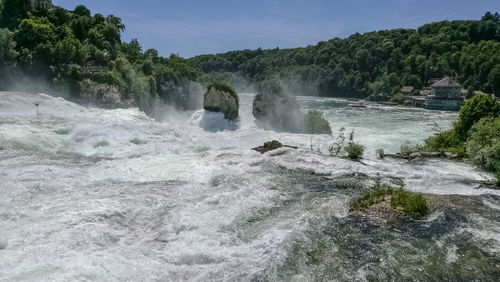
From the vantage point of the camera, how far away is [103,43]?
57875 mm

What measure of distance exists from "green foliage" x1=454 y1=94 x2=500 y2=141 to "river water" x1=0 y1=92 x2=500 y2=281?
22.9ft

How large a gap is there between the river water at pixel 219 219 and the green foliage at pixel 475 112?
697cm

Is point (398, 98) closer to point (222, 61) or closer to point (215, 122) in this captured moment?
point (215, 122)

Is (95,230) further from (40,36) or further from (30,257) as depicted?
(40,36)

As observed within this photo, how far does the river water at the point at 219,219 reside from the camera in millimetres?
10102

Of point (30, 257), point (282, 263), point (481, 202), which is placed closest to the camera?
point (30, 257)

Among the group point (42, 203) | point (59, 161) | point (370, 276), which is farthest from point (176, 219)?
point (59, 161)

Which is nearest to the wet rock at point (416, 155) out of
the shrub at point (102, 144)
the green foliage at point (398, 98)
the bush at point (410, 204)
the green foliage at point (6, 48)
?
the bush at point (410, 204)

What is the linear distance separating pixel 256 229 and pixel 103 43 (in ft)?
178

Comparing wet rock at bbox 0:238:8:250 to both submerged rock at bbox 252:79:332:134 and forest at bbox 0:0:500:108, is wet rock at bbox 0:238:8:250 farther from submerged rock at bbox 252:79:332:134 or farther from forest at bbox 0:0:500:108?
forest at bbox 0:0:500:108

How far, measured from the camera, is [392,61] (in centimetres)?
13812

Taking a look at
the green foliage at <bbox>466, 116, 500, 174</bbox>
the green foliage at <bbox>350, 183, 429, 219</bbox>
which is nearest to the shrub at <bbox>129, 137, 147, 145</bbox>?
the green foliage at <bbox>350, 183, 429, 219</bbox>

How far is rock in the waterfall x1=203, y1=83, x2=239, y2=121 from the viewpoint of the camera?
4294 centimetres

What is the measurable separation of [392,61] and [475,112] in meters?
118
